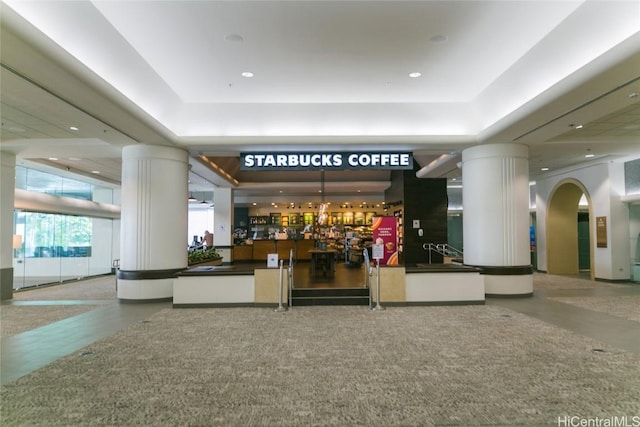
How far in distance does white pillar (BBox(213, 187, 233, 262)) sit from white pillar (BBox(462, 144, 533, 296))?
10469mm

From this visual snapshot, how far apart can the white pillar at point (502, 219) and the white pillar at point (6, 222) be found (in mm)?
11200

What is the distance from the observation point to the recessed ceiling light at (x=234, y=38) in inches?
212

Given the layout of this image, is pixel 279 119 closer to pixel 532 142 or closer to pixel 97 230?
pixel 532 142

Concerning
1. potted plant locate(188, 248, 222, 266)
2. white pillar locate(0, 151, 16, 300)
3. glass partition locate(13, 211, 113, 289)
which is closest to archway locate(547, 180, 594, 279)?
potted plant locate(188, 248, 222, 266)

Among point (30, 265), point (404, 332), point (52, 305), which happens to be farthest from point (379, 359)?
point (30, 265)

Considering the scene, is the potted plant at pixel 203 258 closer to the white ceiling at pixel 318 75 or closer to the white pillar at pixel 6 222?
the white ceiling at pixel 318 75

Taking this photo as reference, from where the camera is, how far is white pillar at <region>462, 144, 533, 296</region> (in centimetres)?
803

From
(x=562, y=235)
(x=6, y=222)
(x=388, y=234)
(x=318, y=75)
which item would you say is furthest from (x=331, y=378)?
(x=562, y=235)

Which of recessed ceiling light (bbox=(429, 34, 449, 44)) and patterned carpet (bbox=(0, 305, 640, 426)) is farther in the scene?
recessed ceiling light (bbox=(429, 34, 449, 44))

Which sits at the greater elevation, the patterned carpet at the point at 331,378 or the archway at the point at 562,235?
the archway at the point at 562,235

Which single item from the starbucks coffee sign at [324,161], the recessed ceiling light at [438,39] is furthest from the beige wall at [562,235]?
the recessed ceiling light at [438,39]

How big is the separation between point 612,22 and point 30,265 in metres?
16.1

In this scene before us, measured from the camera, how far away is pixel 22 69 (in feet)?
14.2

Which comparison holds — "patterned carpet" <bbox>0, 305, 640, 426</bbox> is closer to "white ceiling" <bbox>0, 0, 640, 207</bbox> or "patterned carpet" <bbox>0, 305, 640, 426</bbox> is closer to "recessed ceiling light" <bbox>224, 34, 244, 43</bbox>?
"white ceiling" <bbox>0, 0, 640, 207</bbox>
